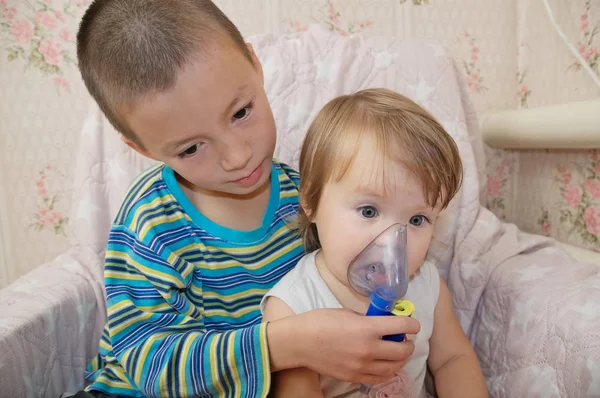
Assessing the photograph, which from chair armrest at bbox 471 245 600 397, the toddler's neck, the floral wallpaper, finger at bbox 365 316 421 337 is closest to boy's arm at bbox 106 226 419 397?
finger at bbox 365 316 421 337

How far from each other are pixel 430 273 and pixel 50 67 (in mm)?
1132

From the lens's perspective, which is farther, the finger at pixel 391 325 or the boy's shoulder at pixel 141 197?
the boy's shoulder at pixel 141 197

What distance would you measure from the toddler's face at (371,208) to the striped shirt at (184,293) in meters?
0.16

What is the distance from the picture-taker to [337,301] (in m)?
0.70

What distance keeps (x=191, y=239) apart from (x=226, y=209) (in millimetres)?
87

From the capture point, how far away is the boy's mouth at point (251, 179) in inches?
27.2

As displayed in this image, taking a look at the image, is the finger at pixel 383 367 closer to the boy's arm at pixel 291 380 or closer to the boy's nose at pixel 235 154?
the boy's arm at pixel 291 380

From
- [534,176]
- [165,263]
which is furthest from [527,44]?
[165,263]

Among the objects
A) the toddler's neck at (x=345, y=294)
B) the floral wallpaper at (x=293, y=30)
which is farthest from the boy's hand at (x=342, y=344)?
the floral wallpaper at (x=293, y=30)

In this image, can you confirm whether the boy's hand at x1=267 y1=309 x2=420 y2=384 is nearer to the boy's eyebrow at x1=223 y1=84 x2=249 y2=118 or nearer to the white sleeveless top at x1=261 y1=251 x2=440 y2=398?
the white sleeveless top at x1=261 y1=251 x2=440 y2=398

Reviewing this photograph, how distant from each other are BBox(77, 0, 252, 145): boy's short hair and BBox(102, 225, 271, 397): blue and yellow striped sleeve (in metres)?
0.22

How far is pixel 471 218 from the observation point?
94cm

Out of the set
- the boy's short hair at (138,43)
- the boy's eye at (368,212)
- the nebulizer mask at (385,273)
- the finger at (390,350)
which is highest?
the boy's short hair at (138,43)

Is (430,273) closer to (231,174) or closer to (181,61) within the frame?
(231,174)
